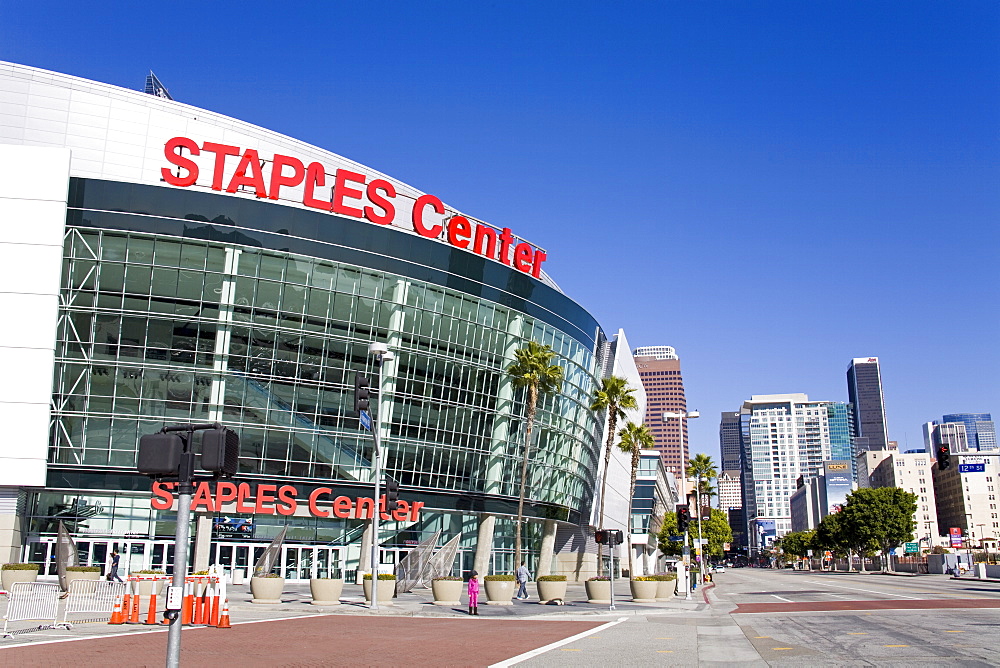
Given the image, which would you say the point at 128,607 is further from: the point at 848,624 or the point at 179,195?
the point at 179,195

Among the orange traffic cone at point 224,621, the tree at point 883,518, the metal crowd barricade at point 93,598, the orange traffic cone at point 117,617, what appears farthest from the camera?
the tree at point 883,518

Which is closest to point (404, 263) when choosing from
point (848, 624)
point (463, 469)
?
point (463, 469)

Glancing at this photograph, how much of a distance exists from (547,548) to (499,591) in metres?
31.0

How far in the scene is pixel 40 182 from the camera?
4784 cm

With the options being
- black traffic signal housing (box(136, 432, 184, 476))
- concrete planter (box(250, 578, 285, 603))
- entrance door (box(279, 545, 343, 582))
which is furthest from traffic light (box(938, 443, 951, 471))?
black traffic signal housing (box(136, 432, 184, 476))

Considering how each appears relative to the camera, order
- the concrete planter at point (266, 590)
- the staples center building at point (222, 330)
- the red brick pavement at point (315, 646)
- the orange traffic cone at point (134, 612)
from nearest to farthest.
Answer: the red brick pavement at point (315, 646), the orange traffic cone at point (134, 612), the concrete planter at point (266, 590), the staples center building at point (222, 330)

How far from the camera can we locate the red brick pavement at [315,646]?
1725cm

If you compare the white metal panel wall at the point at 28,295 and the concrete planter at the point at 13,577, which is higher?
the white metal panel wall at the point at 28,295

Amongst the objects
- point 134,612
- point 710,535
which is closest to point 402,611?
point 134,612

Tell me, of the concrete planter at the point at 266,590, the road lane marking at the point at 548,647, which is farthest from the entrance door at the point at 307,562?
the road lane marking at the point at 548,647

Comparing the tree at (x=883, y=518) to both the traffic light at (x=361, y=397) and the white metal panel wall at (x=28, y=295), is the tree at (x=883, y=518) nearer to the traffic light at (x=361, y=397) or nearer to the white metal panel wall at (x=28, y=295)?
the white metal panel wall at (x=28, y=295)

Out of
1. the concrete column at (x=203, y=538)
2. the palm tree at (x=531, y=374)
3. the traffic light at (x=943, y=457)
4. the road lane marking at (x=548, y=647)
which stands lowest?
the road lane marking at (x=548, y=647)

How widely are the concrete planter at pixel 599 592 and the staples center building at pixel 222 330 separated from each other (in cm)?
1749

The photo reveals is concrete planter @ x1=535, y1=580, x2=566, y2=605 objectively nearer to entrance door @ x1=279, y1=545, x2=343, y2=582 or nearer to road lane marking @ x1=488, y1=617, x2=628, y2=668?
road lane marking @ x1=488, y1=617, x2=628, y2=668
